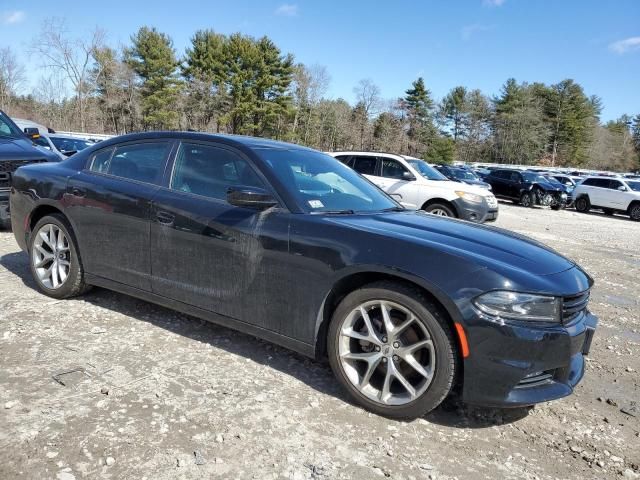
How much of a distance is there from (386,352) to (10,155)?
6.41m

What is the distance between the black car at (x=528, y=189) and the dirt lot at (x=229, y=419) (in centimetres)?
2010

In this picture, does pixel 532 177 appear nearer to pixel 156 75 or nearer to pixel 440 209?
pixel 440 209

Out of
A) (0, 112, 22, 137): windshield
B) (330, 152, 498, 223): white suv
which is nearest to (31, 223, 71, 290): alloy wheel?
(0, 112, 22, 137): windshield

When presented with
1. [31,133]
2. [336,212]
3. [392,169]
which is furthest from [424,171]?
[336,212]

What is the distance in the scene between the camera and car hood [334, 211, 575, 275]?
8.98 ft

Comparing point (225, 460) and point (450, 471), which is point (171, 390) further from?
point (450, 471)

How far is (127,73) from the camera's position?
170ft

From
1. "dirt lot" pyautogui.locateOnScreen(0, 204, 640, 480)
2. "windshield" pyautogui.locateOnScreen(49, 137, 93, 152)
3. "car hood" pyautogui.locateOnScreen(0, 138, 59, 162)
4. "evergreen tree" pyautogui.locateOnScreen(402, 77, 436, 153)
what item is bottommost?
"dirt lot" pyautogui.locateOnScreen(0, 204, 640, 480)

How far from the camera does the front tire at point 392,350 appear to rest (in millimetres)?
2621

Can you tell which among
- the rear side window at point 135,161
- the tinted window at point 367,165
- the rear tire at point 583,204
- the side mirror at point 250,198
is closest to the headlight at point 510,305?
the side mirror at point 250,198

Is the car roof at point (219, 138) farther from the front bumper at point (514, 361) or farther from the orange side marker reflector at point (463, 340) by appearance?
the front bumper at point (514, 361)

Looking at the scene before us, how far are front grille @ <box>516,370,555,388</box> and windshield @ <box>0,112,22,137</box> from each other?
808 centimetres

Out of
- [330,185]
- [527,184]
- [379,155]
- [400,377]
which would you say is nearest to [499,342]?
[400,377]

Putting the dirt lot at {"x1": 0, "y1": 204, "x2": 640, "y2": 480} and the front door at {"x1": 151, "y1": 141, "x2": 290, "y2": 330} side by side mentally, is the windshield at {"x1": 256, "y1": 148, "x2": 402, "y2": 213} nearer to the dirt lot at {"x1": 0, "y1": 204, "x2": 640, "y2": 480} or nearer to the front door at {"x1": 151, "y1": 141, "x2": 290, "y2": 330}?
the front door at {"x1": 151, "y1": 141, "x2": 290, "y2": 330}
